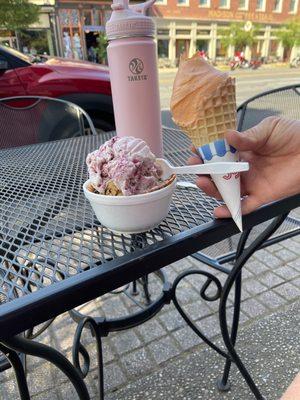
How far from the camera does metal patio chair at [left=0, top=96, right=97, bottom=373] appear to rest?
220 centimetres

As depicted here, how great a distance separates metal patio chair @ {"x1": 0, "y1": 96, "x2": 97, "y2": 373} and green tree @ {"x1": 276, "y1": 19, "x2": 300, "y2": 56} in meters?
32.9

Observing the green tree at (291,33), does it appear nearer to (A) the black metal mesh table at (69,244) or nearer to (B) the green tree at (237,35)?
(B) the green tree at (237,35)

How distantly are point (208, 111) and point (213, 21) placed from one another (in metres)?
31.4

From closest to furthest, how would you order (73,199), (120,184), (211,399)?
(120,184) < (73,199) < (211,399)

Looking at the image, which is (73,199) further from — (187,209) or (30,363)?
(30,363)

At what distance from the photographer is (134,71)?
984 millimetres

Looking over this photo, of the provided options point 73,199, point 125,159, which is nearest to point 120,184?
point 125,159

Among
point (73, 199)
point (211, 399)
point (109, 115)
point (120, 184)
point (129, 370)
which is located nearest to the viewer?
point (120, 184)

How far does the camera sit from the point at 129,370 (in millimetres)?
1556

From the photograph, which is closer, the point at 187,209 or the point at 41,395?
the point at 187,209

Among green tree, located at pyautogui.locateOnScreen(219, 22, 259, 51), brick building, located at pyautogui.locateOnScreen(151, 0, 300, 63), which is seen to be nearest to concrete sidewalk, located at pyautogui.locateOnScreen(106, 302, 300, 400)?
brick building, located at pyautogui.locateOnScreen(151, 0, 300, 63)

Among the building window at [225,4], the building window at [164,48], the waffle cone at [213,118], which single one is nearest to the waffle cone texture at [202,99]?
the waffle cone at [213,118]

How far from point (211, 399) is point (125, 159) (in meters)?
1.23

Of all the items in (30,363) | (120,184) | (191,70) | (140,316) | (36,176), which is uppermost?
(191,70)
